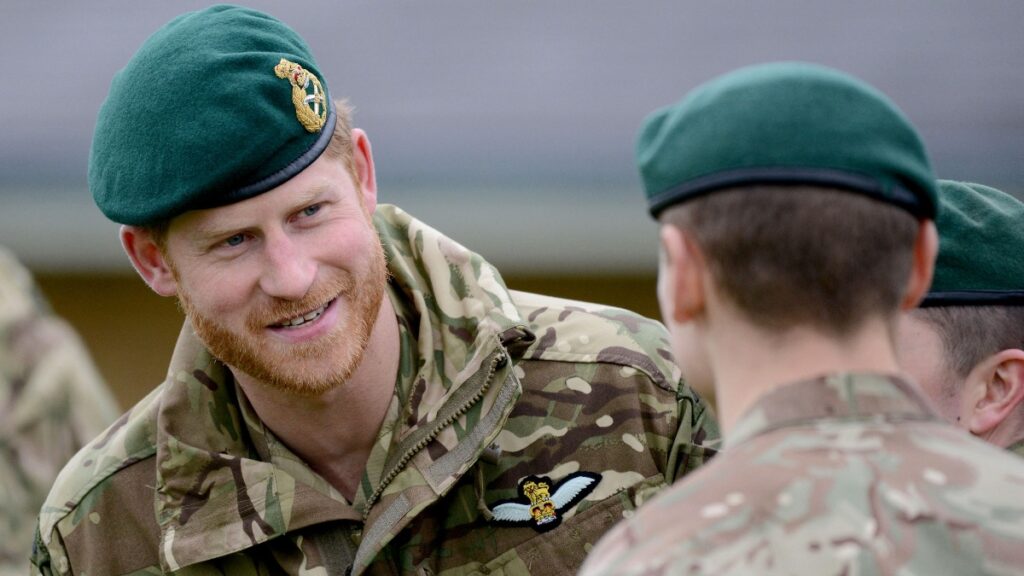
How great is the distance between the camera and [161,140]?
2984mm

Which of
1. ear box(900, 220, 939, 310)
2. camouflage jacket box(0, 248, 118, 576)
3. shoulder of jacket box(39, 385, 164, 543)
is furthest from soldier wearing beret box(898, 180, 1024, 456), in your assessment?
camouflage jacket box(0, 248, 118, 576)

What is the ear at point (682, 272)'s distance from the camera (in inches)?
78.4

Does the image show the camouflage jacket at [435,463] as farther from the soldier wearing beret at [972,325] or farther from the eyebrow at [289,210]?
the soldier wearing beret at [972,325]

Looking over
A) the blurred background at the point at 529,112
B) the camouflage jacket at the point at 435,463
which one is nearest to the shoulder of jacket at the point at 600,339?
the camouflage jacket at the point at 435,463

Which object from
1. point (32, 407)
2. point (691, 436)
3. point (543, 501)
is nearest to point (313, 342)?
point (543, 501)

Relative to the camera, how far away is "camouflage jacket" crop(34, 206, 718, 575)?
316cm

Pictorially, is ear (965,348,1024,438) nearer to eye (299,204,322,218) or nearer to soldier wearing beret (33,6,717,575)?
soldier wearing beret (33,6,717,575)

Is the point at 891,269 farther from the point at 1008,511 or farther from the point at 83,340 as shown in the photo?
the point at 83,340

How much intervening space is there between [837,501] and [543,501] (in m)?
1.46

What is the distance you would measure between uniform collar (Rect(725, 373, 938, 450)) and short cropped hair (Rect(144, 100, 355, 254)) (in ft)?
4.89

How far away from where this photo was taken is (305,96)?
3129mm

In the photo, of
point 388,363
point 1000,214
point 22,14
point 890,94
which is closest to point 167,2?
point 22,14

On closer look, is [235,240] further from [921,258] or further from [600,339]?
[921,258]

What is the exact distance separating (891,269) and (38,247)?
5027mm
